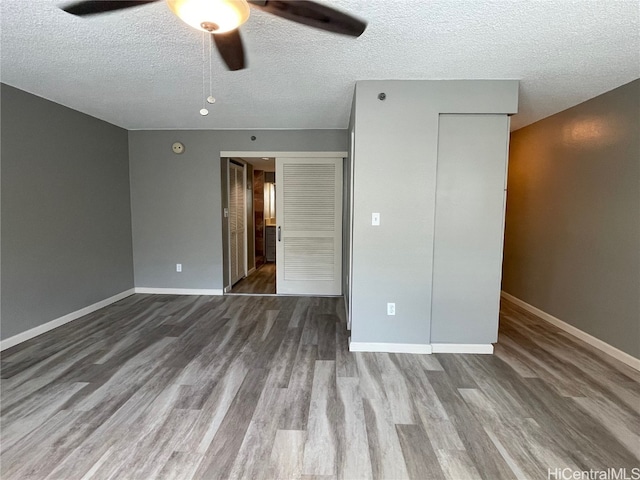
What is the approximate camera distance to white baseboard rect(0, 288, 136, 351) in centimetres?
281

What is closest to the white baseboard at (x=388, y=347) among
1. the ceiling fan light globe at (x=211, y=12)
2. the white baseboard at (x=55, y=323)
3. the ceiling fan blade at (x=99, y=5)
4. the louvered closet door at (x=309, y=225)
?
the louvered closet door at (x=309, y=225)

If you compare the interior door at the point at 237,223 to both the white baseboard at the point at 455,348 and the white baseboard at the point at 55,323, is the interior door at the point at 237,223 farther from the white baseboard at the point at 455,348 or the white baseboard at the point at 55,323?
the white baseboard at the point at 455,348

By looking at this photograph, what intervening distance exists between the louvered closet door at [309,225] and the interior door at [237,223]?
0.87m

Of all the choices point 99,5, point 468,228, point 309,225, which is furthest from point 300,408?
point 309,225

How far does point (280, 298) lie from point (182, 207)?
77.2 inches

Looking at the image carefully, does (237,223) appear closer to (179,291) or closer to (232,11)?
(179,291)

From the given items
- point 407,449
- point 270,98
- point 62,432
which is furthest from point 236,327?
point 270,98

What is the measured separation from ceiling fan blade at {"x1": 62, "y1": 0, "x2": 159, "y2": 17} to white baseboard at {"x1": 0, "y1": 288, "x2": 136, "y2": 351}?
9.69ft

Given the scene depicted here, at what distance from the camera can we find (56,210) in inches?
129

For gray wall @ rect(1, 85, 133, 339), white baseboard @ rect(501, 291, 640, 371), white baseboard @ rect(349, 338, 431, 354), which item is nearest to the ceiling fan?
gray wall @ rect(1, 85, 133, 339)

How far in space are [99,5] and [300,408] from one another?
2.39 metres

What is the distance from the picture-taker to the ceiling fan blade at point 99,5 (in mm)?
1339

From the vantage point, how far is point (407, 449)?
1.66 m

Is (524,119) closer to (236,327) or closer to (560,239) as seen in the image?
(560,239)
